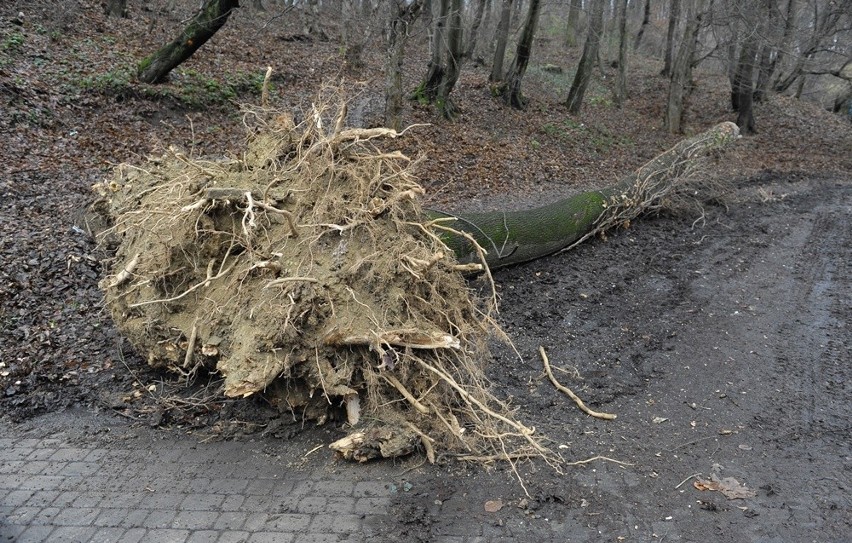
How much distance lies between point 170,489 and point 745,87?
1914cm

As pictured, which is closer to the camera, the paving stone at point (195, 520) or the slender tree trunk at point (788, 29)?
the paving stone at point (195, 520)

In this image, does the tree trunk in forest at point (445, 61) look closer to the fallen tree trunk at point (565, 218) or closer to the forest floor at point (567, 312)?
the forest floor at point (567, 312)

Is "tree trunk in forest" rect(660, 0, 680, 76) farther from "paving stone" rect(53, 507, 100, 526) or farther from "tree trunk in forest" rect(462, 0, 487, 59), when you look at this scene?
"paving stone" rect(53, 507, 100, 526)

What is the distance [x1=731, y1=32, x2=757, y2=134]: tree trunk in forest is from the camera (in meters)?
17.8

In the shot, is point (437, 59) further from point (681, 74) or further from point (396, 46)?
point (681, 74)

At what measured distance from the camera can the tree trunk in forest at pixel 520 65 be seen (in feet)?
50.8

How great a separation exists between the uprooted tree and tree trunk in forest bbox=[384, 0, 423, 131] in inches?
197

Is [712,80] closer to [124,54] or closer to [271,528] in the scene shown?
[124,54]

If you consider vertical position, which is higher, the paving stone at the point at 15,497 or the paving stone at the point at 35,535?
the paving stone at the point at 15,497

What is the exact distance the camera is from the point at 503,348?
618cm

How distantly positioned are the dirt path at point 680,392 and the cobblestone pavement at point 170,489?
48 cm

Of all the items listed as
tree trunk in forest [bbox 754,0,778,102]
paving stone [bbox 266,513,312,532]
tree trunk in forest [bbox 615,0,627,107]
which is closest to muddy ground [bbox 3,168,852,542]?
paving stone [bbox 266,513,312,532]

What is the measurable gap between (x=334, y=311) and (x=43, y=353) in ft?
9.72

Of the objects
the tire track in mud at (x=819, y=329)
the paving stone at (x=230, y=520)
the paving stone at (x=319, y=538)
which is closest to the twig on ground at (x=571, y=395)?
the tire track in mud at (x=819, y=329)
